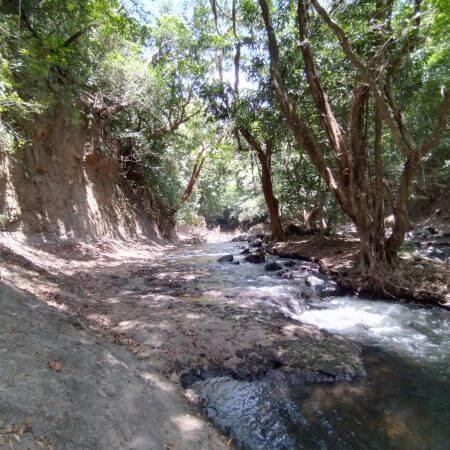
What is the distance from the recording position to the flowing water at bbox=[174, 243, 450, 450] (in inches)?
134

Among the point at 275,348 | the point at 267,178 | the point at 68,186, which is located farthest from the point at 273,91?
the point at 275,348

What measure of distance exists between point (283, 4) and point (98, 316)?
10214 millimetres

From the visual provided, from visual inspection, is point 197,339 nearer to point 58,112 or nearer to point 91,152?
point 58,112

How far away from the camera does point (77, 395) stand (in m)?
2.81

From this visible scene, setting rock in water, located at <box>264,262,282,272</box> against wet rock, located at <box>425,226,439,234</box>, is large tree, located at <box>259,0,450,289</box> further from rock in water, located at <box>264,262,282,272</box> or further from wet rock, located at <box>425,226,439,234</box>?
wet rock, located at <box>425,226,439,234</box>

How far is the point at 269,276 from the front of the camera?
9.89 m

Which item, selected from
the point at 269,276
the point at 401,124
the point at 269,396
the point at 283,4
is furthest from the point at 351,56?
the point at 269,396

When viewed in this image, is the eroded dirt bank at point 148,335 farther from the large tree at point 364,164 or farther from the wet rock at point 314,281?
the large tree at point 364,164

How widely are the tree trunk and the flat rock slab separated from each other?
11996 mm

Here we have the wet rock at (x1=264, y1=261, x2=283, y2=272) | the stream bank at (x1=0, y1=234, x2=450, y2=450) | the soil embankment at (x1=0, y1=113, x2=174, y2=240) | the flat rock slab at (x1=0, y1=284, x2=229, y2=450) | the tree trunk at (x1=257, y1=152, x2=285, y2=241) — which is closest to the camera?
the flat rock slab at (x1=0, y1=284, x2=229, y2=450)

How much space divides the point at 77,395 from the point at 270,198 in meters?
13.4

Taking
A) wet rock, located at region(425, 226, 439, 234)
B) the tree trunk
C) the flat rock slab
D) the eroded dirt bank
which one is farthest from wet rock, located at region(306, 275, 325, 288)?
wet rock, located at region(425, 226, 439, 234)

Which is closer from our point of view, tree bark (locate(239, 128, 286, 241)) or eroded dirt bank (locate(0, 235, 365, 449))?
eroded dirt bank (locate(0, 235, 365, 449))

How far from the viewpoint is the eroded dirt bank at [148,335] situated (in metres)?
2.88
